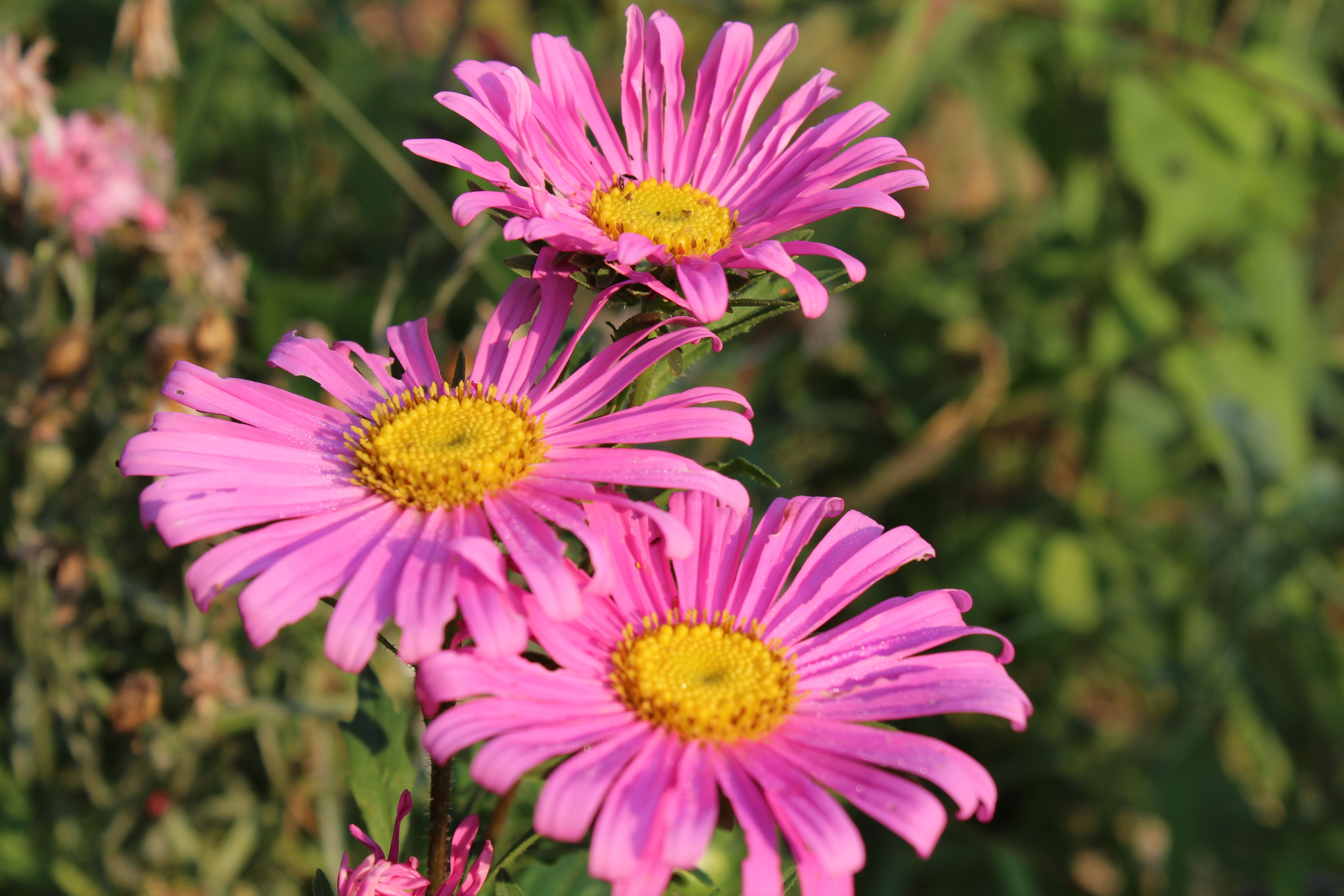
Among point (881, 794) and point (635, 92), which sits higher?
point (635, 92)

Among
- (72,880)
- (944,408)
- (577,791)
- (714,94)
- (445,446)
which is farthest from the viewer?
(944,408)

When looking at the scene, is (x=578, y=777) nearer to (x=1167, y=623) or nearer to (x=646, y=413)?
(x=646, y=413)

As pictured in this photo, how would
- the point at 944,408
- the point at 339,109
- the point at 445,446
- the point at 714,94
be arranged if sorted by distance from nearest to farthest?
the point at 445,446 → the point at 714,94 → the point at 339,109 → the point at 944,408

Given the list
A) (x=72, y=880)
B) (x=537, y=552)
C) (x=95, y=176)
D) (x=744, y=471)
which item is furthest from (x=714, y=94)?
(x=72, y=880)

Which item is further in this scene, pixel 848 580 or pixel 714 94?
pixel 714 94

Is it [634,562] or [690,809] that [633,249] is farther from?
[690,809]

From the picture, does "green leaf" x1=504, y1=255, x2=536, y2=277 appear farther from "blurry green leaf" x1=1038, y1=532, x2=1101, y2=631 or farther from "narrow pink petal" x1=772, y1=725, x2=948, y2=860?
"blurry green leaf" x1=1038, y1=532, x2=1101, y2=631

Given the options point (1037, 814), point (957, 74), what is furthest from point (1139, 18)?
point (1037, 814)

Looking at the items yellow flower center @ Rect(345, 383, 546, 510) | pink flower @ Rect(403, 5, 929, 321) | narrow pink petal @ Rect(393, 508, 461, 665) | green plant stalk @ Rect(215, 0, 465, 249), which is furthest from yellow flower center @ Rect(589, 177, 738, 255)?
green plant stalk @ Rect(215, 0, 465, 249)
